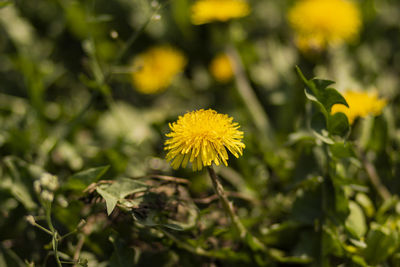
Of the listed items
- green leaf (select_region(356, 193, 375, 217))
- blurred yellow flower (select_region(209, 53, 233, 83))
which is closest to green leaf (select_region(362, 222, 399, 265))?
green leaf (select_region(356, 193, 375, 217))

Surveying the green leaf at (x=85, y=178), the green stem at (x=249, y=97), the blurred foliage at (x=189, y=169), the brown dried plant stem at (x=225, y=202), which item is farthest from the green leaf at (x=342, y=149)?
the green leaf at (x=85, y=178)

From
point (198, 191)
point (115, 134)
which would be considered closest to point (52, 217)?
point (198, 191)

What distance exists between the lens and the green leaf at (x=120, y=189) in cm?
107

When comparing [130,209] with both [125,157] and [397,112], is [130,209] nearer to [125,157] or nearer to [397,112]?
[125,157]

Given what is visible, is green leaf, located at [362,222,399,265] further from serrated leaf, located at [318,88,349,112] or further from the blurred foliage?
serrated leaf, located at [318,88,349,112]

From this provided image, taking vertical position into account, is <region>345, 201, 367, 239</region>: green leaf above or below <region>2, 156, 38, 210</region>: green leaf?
below

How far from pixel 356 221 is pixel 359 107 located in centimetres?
40

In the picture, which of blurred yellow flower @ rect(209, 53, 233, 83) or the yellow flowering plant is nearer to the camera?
the yellow flowering plant

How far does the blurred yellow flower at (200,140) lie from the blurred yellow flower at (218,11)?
3.13 feet

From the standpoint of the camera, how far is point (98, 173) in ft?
3.81

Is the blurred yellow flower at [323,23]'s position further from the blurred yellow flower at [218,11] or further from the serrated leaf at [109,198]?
the serrated leaf at [109,198]

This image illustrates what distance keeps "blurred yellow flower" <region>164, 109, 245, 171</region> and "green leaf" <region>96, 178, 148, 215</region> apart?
16 centimetres

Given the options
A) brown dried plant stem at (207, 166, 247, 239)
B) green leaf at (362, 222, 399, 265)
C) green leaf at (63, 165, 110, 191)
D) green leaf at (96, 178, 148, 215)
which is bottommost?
green leaf at (362, 222, 399, 265)

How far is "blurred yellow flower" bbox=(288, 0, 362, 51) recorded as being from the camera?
186 centimetres
